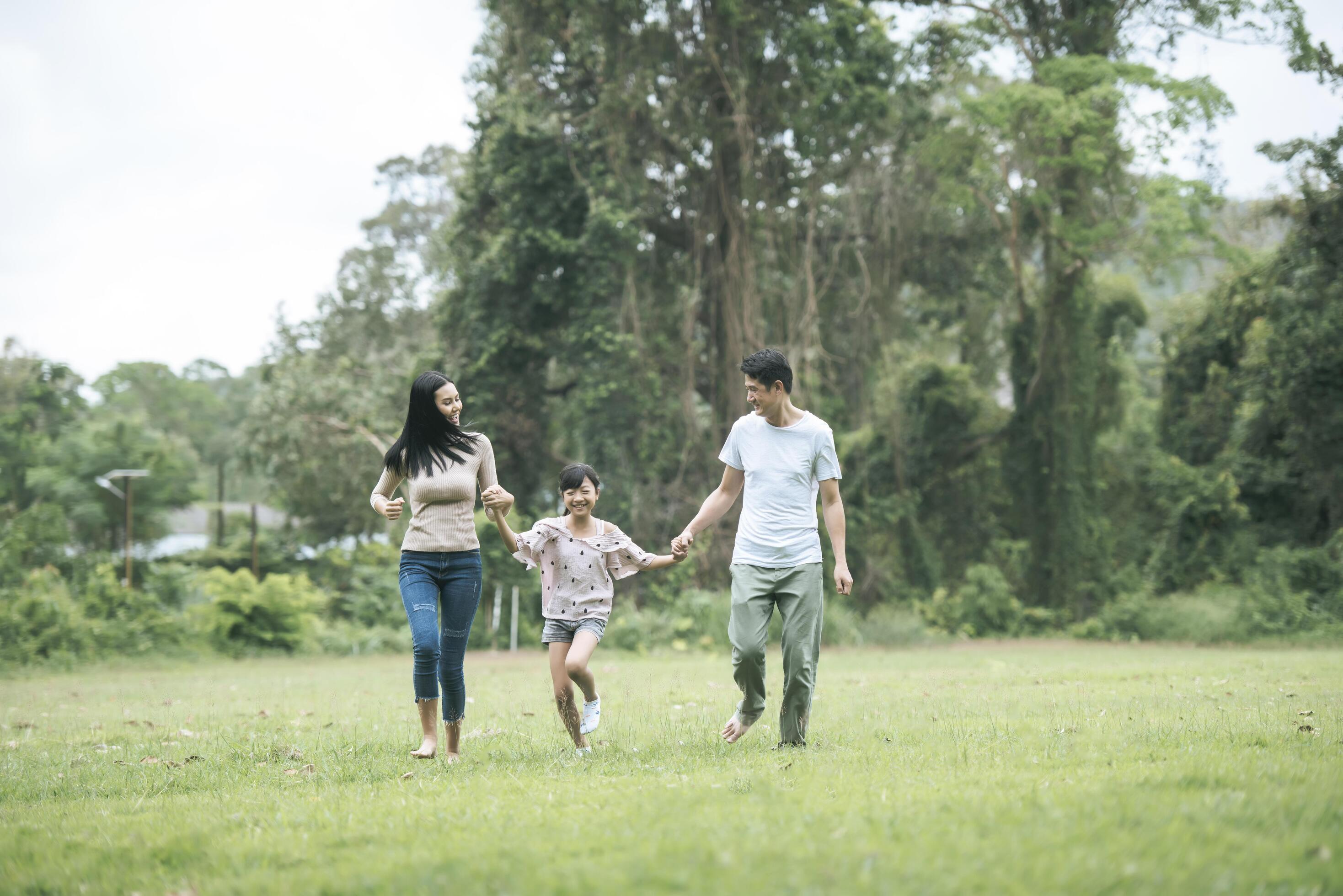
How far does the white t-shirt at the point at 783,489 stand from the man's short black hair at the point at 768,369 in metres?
0.26

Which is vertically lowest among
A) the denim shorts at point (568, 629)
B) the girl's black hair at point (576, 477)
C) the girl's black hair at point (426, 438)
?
the denim shorts at point (568, 629)

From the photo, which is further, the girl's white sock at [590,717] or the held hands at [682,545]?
the girl's white sock at [590,717]

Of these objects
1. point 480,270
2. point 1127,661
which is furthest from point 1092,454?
point 480,270

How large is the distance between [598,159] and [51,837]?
68.7ft

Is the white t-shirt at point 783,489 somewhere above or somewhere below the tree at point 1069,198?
below

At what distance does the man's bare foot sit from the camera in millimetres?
6676

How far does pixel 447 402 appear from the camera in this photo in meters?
6.58

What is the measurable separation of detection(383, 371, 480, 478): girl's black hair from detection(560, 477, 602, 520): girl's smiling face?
66cm

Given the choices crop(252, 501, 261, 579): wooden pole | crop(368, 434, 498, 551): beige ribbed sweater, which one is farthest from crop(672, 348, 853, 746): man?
crop(252, 501, 261, 579): wooden pole

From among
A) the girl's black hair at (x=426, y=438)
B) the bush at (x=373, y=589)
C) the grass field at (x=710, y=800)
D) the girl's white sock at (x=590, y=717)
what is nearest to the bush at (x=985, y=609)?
the bush at (x=373, y=589)

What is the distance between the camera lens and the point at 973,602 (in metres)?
23.6

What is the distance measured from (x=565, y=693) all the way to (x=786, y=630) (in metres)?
1.34

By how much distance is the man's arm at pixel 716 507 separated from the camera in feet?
21.5

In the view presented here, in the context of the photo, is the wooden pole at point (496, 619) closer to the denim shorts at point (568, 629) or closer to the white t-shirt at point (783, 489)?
the denim shorts at point (568, 629)
